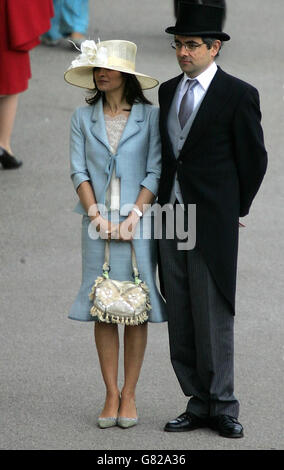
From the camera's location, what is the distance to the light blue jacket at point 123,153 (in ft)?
16.6

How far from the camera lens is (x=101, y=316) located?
16.5 ft

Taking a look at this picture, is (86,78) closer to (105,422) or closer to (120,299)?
(120,299)

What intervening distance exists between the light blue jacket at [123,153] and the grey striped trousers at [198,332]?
29 cm

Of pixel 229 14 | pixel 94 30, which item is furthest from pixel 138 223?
pixel 229 14

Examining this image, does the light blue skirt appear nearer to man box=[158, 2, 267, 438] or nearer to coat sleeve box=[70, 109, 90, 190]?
man box=[158, 2, 267, 438]

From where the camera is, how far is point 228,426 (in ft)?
16.7

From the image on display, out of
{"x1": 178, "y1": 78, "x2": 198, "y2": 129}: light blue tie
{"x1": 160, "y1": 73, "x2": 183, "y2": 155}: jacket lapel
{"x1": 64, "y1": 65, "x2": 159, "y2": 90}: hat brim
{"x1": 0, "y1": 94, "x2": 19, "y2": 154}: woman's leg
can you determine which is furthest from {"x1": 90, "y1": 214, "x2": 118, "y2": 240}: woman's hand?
{"x1": 0, "y1": 94, "x2": 19, "y2": 154}: woman's leg

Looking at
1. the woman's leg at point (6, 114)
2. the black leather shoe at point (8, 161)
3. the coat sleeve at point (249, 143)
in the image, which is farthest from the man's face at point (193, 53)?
the black leather shoe at point (8, 161)

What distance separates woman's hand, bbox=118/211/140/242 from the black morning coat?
0.16 meters

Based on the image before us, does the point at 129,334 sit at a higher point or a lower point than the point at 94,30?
higher

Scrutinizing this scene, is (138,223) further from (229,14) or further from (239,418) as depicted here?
(229,14)

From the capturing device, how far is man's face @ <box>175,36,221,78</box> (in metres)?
4.83

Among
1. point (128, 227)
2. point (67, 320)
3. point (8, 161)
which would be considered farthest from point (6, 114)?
point (128, 227)

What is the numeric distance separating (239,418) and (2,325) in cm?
171
